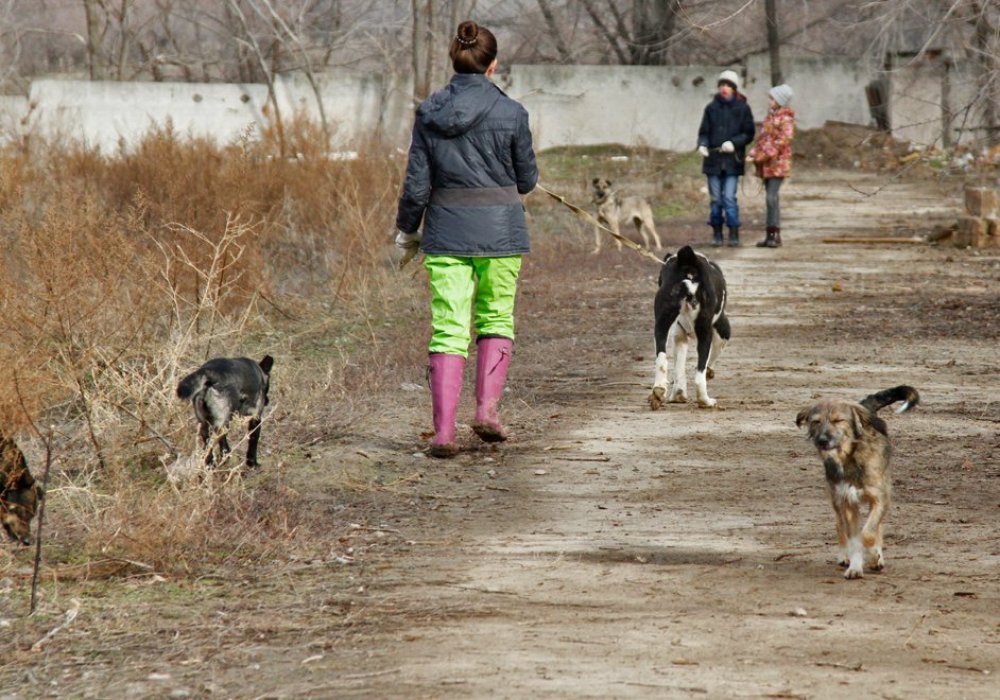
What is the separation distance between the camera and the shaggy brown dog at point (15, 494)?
667cm

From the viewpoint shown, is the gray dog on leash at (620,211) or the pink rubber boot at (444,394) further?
the gray dog on leash at (620,211)

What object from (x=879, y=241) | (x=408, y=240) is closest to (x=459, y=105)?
(x=408, y=240)

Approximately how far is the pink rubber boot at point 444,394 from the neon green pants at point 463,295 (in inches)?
2.2

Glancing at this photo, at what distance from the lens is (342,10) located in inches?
1929

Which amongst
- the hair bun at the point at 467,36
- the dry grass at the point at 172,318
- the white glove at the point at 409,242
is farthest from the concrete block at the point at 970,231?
the hair bun at the point at 467,36

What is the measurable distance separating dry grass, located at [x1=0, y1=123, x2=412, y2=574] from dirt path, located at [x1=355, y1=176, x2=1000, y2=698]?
3.49ft

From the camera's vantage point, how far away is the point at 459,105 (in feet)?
26.7

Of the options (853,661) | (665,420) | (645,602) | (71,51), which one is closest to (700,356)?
(665,420)

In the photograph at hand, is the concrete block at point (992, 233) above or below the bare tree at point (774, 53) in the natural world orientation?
below

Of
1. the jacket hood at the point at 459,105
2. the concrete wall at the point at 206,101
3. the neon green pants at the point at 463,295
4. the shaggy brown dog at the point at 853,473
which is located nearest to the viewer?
the shaggy brown dog at the point at 853,473

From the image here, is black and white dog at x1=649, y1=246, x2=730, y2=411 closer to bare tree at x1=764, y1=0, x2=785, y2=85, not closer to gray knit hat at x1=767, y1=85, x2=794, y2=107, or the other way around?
gray knit hat at x1=767, y1=85, x2=794, y2=107

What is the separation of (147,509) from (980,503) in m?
3.88

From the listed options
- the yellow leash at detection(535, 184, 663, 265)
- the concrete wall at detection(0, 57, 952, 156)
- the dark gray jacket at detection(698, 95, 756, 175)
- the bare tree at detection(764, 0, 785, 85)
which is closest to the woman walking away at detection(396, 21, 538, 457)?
the yellow leash at detection(535, 184, 663, 265)

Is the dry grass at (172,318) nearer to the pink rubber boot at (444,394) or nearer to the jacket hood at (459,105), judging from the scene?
the pink rubber boot at (444,394)
